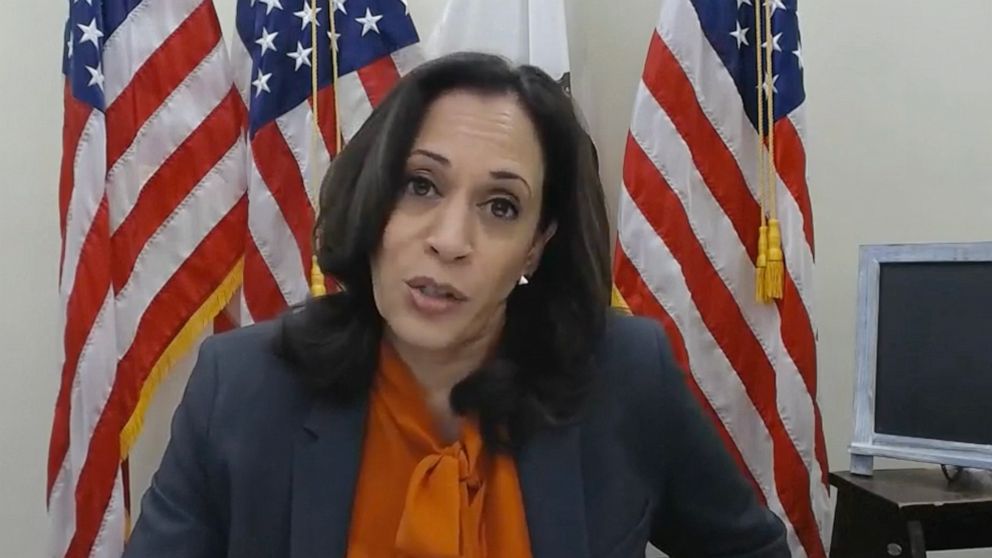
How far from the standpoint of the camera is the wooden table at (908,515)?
1.34m

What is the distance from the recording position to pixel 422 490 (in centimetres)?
104

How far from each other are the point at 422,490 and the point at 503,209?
308 millimetres

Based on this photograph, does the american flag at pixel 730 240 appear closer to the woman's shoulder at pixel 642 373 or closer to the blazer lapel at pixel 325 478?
the woman's shoulder at pixel 642 373

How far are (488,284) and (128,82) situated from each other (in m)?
0.96

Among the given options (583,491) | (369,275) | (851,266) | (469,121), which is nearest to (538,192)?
(469,121)

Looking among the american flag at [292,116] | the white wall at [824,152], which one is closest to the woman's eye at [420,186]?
the american flag at [292,116]

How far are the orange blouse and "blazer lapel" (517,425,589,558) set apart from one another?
0.01 m

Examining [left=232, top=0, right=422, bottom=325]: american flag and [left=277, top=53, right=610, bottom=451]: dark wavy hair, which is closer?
[left=277, top=53, right=610, bottom=451]: dark wavy hair

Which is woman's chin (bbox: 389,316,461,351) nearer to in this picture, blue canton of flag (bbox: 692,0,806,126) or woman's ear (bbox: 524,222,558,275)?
woman's ear (bbox: 524,222,558,275)

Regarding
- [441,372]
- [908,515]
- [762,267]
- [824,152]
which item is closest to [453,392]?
[441,372]

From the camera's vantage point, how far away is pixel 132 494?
1890 mm

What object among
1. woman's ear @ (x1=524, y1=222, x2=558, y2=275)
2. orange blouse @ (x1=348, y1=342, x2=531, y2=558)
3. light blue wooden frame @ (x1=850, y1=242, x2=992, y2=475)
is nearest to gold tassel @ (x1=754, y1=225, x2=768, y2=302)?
light blue wooden frame @ (x1=850, y1=242, x2=992, y2=475)

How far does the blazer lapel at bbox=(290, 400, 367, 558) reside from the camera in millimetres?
1026

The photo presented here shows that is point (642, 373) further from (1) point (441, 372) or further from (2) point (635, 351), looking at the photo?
(1) point (441, 372)
